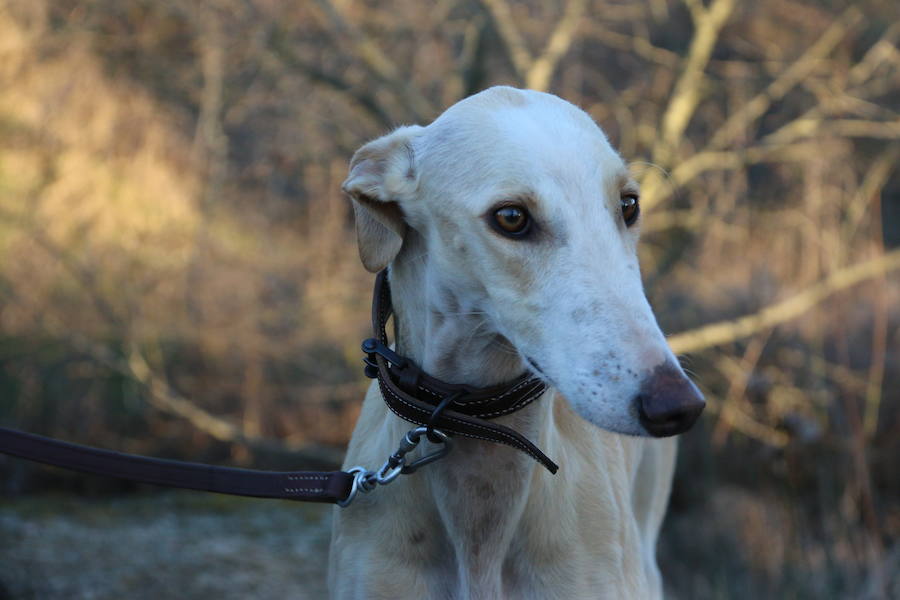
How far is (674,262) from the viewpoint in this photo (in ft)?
20.0

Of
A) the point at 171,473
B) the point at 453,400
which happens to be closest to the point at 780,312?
the point at 453,400

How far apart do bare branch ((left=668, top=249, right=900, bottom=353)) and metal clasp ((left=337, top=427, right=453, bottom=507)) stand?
12.3ft

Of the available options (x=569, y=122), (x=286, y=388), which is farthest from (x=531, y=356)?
(x=286, y=388)

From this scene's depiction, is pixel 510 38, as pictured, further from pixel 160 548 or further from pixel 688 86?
pixel 160 548

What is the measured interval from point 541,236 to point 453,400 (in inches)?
15.6

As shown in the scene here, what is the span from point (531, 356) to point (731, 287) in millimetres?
5452

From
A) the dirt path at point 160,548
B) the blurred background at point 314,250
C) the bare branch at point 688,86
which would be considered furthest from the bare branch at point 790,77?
the dirt path at point 160,548

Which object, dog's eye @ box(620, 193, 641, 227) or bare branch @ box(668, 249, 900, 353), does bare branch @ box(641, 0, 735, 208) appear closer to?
bare branch @ box(668, 249, 900, 353)

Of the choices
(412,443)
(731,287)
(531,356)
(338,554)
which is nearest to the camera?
(531,356)

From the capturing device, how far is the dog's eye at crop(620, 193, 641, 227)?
76.7 inches

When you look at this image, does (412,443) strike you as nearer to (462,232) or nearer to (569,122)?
(462,232)

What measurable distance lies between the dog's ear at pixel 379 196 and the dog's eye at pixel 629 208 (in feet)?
1.41

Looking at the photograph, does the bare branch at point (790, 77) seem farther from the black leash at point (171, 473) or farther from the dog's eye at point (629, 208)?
the black leash at point (171, 473)

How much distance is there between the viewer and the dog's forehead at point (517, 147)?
6.00 feet
